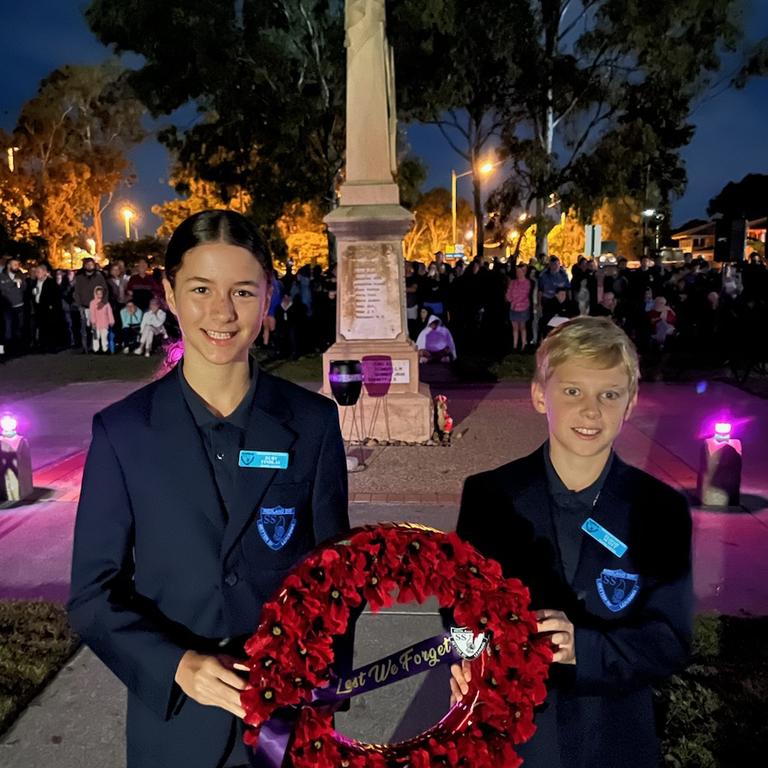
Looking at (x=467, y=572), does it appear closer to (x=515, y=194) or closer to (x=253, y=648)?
(x=253, y=648)

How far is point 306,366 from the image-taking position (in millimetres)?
13914

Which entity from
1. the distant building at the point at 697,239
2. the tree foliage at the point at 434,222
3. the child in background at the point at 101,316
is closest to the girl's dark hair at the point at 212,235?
Result: the child in background at the point at 101,316

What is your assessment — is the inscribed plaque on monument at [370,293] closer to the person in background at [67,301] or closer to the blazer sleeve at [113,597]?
the blazer sleeve at [113,597]

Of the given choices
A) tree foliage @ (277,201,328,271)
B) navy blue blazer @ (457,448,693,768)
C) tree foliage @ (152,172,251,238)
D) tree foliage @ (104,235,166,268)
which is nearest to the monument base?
navy blue blazer @ (457,448,693,768)

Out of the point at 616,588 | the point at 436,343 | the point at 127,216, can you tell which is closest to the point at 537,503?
the point at 616,588

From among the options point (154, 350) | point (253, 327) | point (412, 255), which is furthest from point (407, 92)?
point (412, 255)

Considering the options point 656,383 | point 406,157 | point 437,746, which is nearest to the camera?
point 437,746

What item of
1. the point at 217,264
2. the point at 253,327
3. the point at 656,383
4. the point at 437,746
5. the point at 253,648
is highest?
the point at 217,264

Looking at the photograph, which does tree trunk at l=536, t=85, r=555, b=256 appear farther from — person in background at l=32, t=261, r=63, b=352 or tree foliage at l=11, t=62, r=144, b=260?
tree foliage at l=11, t=62, r=144, b=260

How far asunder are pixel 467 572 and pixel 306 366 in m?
12.5

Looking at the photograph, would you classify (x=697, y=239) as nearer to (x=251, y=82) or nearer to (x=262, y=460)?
(x=251, y=82)

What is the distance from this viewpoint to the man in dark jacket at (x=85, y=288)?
15.8 m

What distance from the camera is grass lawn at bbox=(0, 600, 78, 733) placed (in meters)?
3.43

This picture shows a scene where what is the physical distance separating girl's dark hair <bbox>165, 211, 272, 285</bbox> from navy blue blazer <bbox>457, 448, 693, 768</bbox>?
90cm
